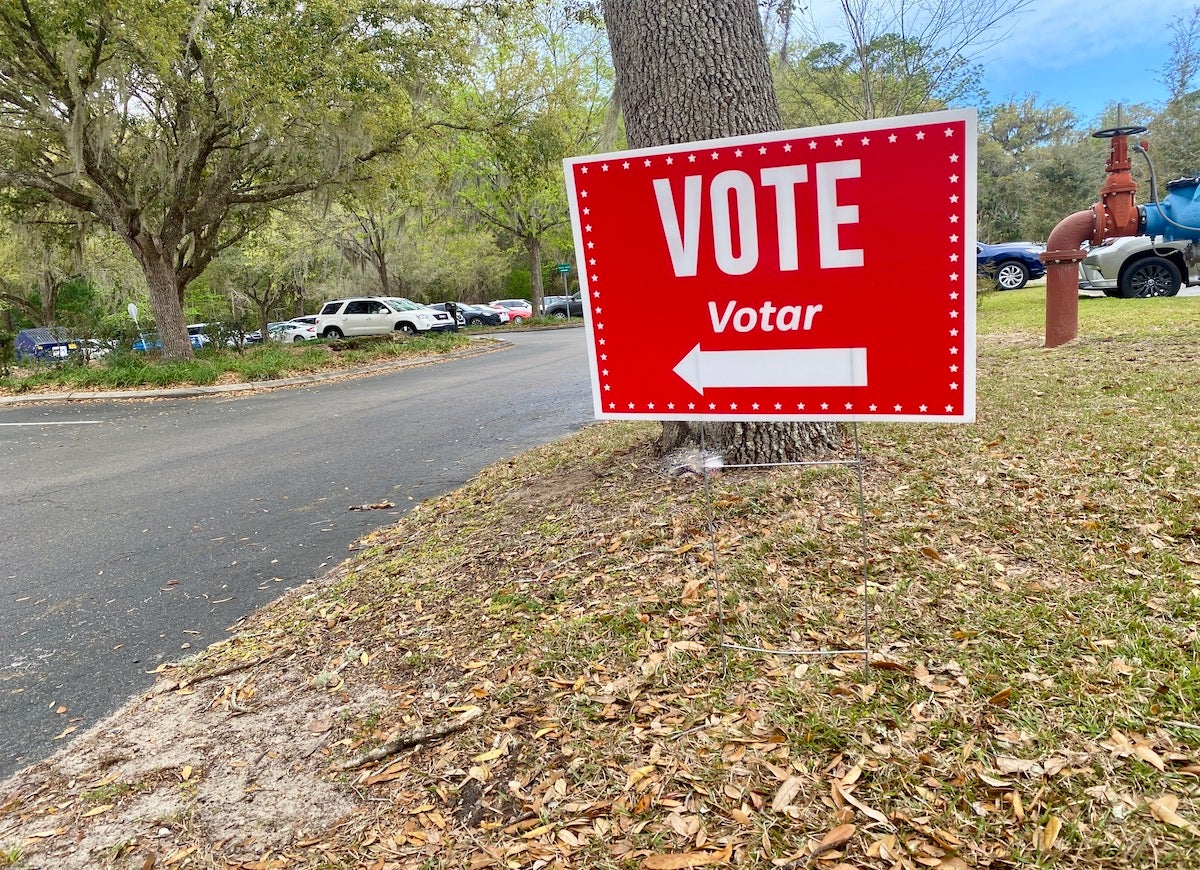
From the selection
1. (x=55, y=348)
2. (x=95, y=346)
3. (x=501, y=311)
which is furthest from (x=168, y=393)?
(x=501, y=311)

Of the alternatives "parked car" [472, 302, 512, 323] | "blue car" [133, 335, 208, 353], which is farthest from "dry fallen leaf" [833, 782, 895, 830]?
"parked car" [472, 302, 512, 323]

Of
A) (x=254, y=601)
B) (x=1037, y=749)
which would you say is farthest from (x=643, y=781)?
(x=254, y=601)

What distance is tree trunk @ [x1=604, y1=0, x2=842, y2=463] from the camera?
348 cm

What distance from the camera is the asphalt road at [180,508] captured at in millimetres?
3398

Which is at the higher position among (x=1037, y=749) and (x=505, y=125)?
(x=505, y=125)

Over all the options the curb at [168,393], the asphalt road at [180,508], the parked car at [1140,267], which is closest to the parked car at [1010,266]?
the parked car at [1140,267]

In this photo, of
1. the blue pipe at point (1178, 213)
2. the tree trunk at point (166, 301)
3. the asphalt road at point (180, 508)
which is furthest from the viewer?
the tree trunk at point (166, 301)

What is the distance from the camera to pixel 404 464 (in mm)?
6848

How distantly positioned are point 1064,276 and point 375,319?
70.7 ft

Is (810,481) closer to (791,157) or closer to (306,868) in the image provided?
(791,157)

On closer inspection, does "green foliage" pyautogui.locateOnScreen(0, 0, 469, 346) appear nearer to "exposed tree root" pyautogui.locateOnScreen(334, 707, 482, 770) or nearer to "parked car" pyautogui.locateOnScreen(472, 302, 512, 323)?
"exposed tree root" pyautogui.locateOnScreen(334, 707, 482, 770)

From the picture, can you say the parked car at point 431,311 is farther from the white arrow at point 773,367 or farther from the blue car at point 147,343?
the white arrow at point 773,367

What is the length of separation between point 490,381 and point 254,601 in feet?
29.9

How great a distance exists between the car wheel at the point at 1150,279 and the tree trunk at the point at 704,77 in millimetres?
10500
